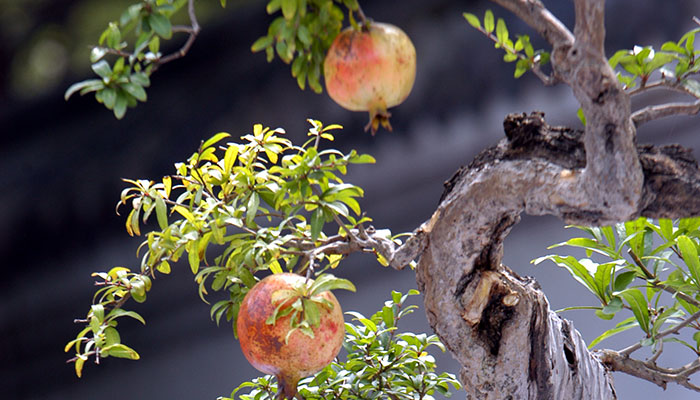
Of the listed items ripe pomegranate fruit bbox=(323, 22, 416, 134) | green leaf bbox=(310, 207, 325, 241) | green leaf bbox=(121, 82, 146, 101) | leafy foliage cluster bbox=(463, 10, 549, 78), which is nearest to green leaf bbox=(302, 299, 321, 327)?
green leaf bbox=(310, 207, 325, 241)

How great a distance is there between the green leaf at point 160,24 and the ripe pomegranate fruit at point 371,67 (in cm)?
20

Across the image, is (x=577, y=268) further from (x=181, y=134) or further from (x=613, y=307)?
(x=181, y=134)

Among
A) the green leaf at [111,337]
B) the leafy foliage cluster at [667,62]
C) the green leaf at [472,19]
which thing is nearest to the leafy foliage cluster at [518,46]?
the green leaf at [472,19]

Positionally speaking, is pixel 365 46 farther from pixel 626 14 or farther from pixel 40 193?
pixel 626 14

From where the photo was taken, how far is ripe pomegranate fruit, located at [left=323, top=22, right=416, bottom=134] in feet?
2.86

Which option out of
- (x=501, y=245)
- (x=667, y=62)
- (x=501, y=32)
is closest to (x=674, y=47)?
(x=667, y=62)

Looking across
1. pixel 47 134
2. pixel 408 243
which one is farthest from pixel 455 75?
pixel 408 243

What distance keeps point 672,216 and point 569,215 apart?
0.43 ft

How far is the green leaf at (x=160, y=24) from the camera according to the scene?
0.85 m

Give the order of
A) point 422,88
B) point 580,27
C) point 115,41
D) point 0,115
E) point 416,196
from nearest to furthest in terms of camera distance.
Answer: point 580,27 → point 115,41 → point 0,115 → point 422,88 → point 416,196

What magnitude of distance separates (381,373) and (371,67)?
621 mm

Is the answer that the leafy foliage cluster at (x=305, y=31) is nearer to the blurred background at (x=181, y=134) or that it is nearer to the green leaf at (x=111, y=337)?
the green leaf at (x=111, y=337)

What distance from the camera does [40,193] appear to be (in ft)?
7.99

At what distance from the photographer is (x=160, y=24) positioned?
0.86 m
